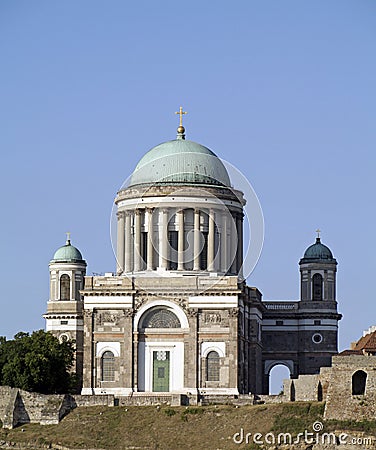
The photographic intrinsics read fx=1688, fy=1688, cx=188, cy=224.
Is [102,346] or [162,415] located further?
[102,346]

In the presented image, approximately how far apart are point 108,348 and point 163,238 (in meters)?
11.4

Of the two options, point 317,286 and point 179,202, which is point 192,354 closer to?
point 179,202

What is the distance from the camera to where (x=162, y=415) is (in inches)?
4788

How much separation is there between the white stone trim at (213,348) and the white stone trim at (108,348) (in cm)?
679

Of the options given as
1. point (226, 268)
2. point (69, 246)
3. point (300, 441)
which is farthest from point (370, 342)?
point (69, 246)

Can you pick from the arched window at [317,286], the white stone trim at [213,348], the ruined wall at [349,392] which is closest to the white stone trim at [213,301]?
the white stone trim at [213,348]

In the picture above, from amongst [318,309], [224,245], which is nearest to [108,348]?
[224,245]

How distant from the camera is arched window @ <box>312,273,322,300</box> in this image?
506 ft

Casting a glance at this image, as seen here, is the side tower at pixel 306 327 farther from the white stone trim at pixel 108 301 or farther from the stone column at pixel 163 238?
the white stone trim at pixel 108 301

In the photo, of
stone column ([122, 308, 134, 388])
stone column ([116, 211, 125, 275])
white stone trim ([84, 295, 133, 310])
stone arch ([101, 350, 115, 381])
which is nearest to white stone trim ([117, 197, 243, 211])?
stone column ([116, 211, 125, 275])

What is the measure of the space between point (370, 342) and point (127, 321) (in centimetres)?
1959

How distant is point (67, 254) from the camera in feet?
513

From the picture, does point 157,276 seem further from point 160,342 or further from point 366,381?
point 366,381

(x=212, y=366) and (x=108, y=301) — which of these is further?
(x=108, y=301)
